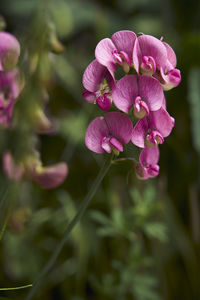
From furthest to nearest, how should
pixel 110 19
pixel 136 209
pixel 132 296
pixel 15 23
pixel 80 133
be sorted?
1. pixel 15 23
2. pixel 110 19
3. pixel 80 133
4. pixel 132 296
5. pixel 136 209

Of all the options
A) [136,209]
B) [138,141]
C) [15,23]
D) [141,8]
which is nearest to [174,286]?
[136,209]

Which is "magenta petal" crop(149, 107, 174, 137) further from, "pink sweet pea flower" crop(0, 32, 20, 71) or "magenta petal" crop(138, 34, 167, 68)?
"pink sweet pea flower" crop(0, 32, 20, 71)

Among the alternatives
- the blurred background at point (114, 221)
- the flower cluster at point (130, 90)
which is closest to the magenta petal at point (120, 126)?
the flower cluster at point (130, 90)

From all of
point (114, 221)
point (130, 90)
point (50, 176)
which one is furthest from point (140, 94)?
point (114, 221)

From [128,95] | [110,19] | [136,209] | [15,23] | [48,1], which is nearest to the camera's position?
[48,1]

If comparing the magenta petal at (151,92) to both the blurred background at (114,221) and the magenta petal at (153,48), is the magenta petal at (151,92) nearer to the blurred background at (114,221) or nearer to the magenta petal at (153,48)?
the magenta petal at (153,48)

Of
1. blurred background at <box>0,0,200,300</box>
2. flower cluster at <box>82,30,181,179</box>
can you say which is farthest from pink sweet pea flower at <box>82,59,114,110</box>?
blurred background at <box>0,0,200,300</box>

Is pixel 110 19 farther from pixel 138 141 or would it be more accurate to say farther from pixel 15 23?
pixel 138 141
